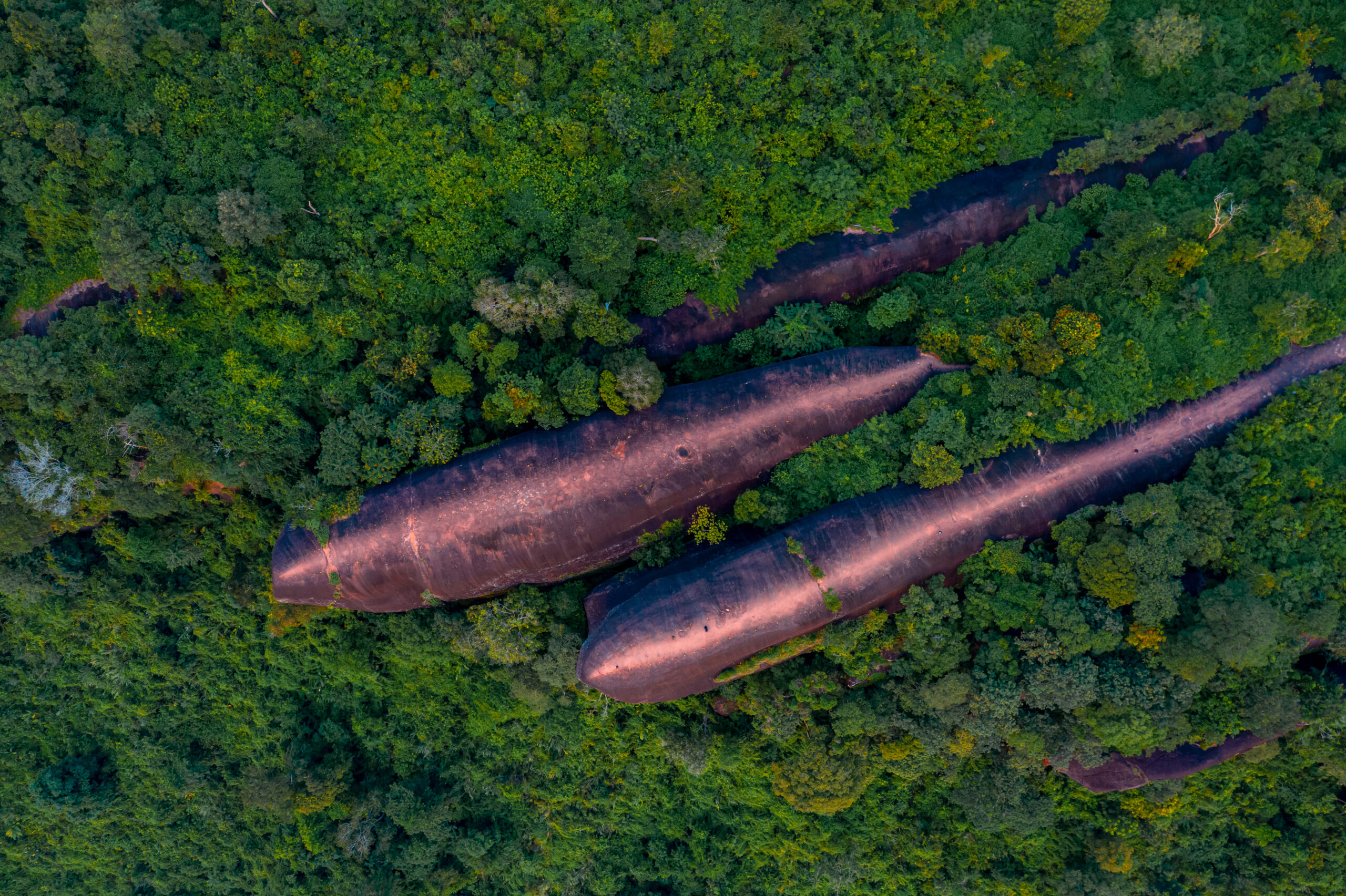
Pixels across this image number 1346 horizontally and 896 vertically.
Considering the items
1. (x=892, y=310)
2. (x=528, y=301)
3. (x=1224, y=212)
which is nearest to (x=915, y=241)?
(x=892, y=310)

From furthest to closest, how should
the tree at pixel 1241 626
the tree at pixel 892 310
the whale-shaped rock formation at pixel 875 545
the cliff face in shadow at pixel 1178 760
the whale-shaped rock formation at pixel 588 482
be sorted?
the tree at pixel 892 310, the whale-shaped rock formation at pixel 588 482, the whale-shaped rock formation at pixel 875 545, the cliff face in shadow at pixel 1178 760, the tree at pixel 1241 626

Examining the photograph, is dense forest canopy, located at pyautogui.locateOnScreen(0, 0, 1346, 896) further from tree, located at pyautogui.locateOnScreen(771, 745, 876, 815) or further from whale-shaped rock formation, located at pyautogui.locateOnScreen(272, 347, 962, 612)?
whale-shaped rock formation, located at pyautogui.locateOnScreen(272, 347, 962, 612)

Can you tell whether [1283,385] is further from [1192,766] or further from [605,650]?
[605,650]

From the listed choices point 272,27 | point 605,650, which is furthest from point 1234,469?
point 272,27

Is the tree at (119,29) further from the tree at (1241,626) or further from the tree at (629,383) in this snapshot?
the tree at (1241,626)

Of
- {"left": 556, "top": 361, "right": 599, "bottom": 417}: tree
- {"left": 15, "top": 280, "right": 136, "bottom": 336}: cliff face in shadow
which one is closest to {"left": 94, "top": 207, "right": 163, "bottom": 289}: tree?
{"left": 15, "top": 280, "right": 136, "bottom": 336}: cliff face in shadow

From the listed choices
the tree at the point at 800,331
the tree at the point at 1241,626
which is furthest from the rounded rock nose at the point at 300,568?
the tree at the point at 1241,626
